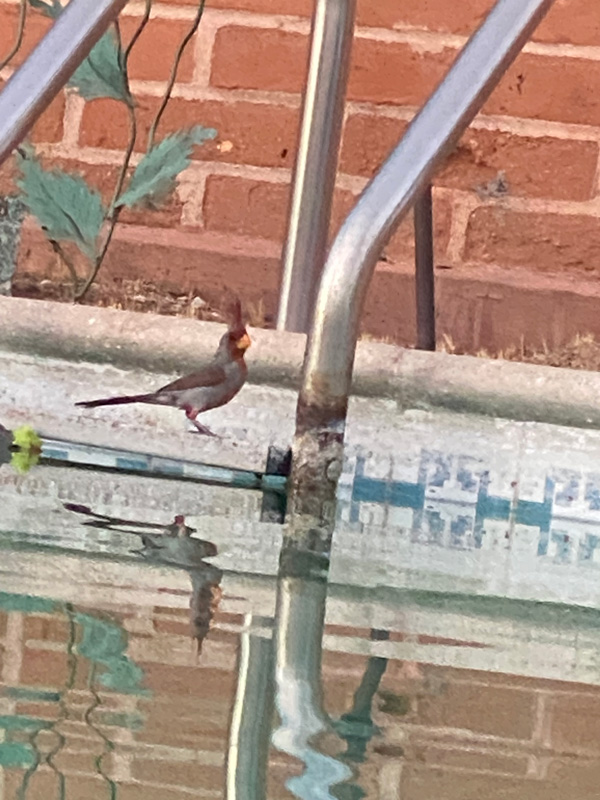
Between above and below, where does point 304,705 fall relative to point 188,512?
below

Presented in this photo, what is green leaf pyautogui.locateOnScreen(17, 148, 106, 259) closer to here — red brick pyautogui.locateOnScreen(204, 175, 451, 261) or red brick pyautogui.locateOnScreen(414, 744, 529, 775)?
red brick pyautogui.locateOnScreen(204, 175, 451, 261)

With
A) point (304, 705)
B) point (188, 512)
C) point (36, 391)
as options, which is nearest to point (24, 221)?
point (36, 391)

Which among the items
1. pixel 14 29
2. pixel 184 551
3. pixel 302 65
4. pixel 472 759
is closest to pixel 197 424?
pixel 184 551

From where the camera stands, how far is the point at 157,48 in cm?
179

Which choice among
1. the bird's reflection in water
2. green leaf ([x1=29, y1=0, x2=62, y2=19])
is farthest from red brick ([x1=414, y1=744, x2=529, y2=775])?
green leaf ([x1=29, y1=0, x2=62, y2=19])

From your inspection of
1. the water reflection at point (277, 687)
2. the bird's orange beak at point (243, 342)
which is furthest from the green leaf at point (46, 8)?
the water reflection at point (277, 687)

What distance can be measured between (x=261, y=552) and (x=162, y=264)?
92 cm

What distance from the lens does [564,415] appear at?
1.16 meters

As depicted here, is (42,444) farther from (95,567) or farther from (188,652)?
(188,652)

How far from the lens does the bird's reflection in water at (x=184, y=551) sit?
2.60 ft

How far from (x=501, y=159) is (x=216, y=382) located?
2.63 feet

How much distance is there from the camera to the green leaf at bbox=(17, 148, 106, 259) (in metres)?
1.49

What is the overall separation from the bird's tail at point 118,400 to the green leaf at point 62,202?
0.36 m

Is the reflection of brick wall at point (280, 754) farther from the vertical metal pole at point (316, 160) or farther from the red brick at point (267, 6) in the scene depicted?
the red brick at point (267, 6)
